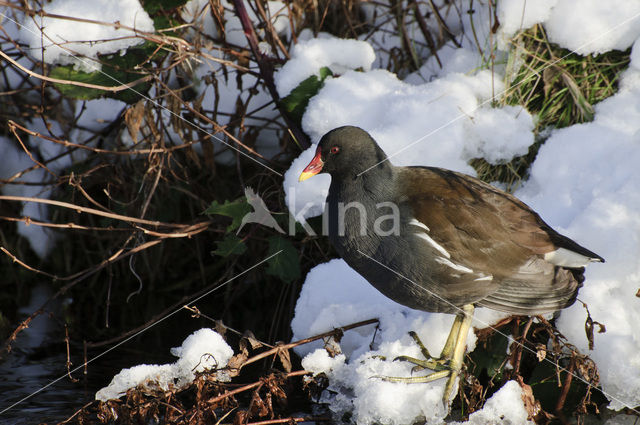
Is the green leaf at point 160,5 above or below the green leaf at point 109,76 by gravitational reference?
above

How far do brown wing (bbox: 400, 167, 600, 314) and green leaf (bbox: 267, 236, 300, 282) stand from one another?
82cm

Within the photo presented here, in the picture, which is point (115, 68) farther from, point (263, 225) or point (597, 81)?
point (597, 81)

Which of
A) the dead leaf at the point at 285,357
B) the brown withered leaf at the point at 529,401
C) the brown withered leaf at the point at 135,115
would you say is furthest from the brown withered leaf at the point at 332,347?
the brown withered leaf at the point at 135,115

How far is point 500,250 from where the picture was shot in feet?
6.97

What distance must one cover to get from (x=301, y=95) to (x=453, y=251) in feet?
4.07

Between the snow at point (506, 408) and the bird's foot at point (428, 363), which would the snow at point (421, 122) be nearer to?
the bird's foot at point (428, 363)

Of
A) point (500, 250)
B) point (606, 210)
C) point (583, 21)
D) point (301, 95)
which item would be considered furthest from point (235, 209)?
point (583, 21)

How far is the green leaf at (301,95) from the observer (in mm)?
2998

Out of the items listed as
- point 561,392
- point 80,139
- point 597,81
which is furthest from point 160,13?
point 561,392

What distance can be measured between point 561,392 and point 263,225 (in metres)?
1.56

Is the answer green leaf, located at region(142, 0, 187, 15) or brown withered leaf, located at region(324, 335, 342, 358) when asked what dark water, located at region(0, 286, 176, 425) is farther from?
green leaf, located at region(142, 0, 187, 15)

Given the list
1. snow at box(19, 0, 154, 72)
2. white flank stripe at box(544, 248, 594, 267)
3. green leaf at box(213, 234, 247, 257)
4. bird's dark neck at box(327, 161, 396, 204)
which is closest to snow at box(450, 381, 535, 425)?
white flank stripe at box(544, 248, 594, 267)

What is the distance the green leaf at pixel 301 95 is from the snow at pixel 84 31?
76cm

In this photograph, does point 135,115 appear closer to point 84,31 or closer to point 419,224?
point 84,31
